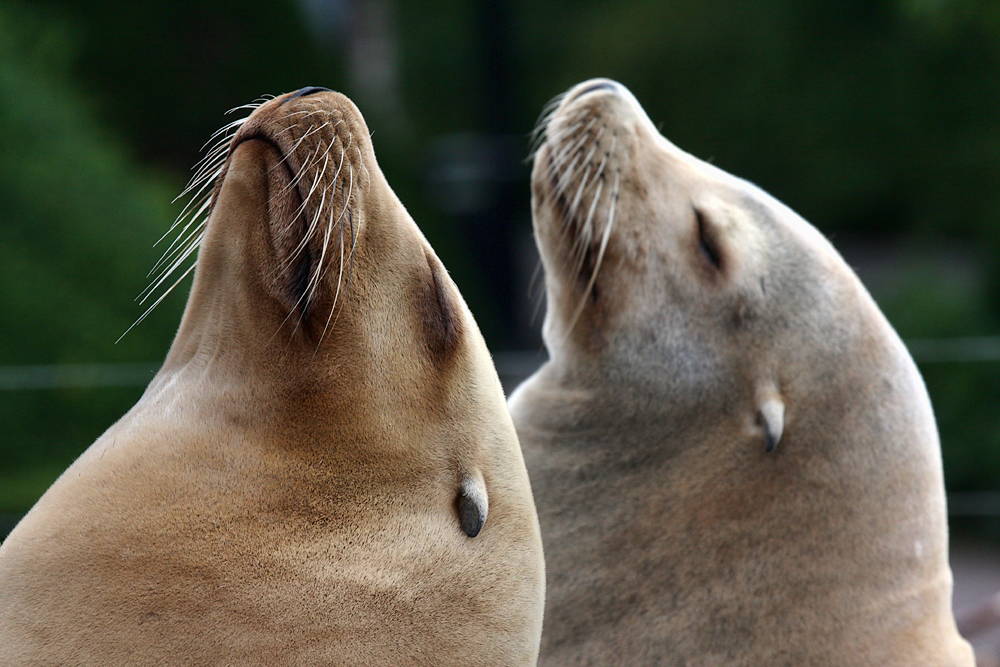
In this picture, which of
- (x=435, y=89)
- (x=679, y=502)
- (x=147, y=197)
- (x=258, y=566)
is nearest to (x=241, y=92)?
(x=147, y=197)

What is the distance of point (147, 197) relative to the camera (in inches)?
208

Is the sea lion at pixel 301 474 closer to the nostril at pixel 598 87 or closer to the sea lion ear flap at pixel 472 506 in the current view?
the sea lion ear flap at pixel 472 506

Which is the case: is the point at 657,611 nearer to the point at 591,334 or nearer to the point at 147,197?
the point at 591,334

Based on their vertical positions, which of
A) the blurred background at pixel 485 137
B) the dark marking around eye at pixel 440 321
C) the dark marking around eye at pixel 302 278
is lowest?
the blurred background at pixel 485 137

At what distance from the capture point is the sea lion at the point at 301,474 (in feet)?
4.90

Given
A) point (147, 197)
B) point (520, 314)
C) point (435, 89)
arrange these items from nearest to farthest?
1. point (147, 197)
2. point (520, 314)
3. point (435, 89)

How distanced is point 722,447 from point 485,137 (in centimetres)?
672

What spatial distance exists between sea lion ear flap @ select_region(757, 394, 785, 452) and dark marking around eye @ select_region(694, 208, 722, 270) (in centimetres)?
32

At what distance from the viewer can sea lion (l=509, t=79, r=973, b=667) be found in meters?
2.26

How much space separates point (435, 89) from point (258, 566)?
970cm

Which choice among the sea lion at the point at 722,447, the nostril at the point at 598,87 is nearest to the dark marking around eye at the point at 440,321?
the sea lion at the point at 722,447

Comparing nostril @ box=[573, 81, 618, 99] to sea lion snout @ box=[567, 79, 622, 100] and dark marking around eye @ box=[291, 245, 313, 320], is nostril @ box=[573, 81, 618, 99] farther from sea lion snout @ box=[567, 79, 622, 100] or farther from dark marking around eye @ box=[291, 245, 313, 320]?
dark marking around eye @ box=[291, 245, 313, 320]

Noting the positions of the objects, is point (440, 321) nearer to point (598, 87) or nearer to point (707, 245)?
point (707, 245)

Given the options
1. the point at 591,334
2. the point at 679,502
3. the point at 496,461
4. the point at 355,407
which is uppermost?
the point at 355,407
